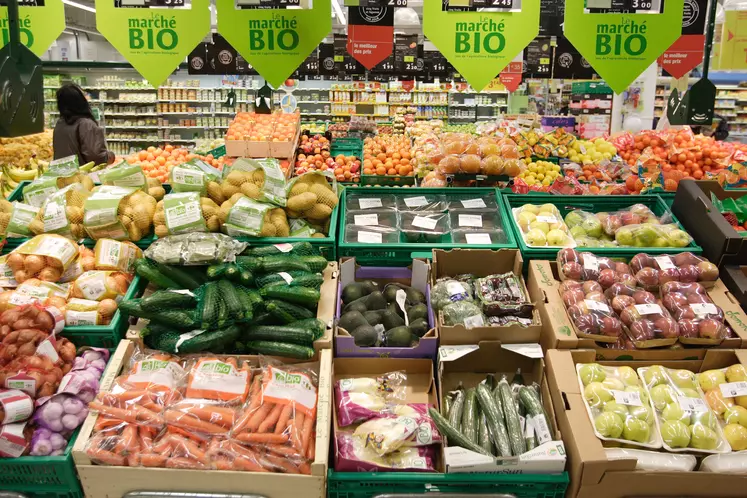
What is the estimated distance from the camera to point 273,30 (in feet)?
11.5

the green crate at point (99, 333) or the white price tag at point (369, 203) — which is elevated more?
the white price tag at point (369, 203)

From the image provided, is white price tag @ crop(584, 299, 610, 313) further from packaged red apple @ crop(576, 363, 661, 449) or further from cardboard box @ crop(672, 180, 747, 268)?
cardboard box @ crop(672, 180, 747, 268)

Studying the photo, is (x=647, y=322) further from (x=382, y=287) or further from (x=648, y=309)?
(x=382, y=287)

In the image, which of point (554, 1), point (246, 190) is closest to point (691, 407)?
point (246, 190)

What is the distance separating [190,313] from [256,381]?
43cm

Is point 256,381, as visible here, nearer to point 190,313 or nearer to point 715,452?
point 190,313

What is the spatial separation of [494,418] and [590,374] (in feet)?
1.42

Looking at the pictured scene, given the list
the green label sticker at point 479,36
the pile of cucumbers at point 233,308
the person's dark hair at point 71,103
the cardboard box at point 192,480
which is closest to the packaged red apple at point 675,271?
the green label sticker at point 479,36

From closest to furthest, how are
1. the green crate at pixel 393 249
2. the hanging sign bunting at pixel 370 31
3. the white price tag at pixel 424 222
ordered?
the green crate at pixel 393 249 → the white price tag at pixel 424 222 → the hanging sign bunting at pixel 370 31

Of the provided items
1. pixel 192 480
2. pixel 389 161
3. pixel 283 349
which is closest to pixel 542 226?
pixel 283 349

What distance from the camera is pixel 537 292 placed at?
2682mm

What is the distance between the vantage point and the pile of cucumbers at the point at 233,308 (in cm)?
237

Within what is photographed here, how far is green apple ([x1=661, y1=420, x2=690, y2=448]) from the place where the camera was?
2018mm

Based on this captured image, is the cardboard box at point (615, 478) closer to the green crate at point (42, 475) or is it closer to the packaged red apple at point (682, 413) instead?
the packaged red apple at point (682, 413)
